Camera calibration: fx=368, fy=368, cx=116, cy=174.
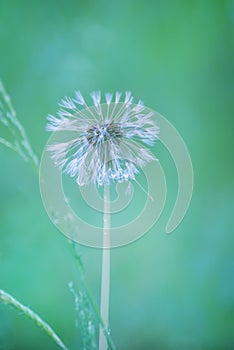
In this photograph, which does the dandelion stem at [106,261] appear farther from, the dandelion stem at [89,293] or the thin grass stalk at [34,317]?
the thin grass stalk at [34,317]

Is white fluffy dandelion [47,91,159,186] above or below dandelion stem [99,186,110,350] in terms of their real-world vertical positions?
above

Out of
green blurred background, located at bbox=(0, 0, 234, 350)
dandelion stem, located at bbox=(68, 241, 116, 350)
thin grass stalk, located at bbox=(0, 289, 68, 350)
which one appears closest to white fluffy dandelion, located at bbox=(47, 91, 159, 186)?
green blurred background, located at bbox=(0, 0, 234, 350)

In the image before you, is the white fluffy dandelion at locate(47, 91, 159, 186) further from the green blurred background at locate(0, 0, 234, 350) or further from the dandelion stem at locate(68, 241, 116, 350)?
the dandelion stem at locate(68, 241, 116, 350)

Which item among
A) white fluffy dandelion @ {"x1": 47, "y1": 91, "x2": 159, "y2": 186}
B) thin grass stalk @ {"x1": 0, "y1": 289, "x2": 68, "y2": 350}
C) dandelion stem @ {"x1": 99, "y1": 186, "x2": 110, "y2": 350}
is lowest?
thin grass stalk @ {"x1": 0, "y1": 289, "x2": 68, "y2": 350}

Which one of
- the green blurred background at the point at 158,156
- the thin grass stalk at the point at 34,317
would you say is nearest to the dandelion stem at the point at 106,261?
A: the green blurred background at the point at 158,156

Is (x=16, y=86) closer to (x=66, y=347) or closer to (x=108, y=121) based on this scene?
(x=108, y=121)
